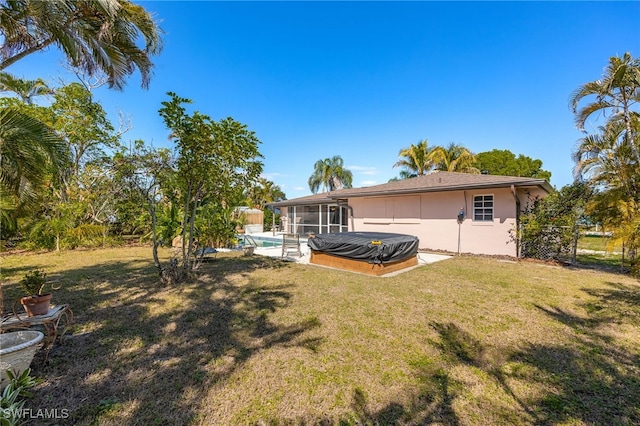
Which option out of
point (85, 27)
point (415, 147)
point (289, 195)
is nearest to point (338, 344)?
point (85, 27)

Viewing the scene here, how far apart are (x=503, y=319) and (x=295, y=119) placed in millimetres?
16634

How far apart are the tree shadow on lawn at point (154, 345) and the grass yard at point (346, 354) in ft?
0.07

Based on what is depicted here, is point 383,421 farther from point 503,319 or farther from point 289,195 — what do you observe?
point 289,195

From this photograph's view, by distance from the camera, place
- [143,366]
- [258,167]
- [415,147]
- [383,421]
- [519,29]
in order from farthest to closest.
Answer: [415,147], [519,29], [258,167], [143,366], [383,421]

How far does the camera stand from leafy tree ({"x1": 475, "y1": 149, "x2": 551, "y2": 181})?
3043cm

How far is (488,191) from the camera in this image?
10.9 m

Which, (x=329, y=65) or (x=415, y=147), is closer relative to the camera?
(x=329, y=65)

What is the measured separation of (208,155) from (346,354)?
18.0ft

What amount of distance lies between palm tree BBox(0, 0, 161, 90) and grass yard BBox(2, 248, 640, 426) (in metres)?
4.68

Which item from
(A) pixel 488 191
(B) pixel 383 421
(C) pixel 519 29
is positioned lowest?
(B) pixel 383 421

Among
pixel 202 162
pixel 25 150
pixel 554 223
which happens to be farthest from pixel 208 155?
pixel 554 223

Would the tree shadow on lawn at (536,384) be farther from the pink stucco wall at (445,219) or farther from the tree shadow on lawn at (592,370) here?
the pink stucco wall at (445,219)

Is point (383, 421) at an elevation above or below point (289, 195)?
below

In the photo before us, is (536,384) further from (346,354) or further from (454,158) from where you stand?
(454,158)
